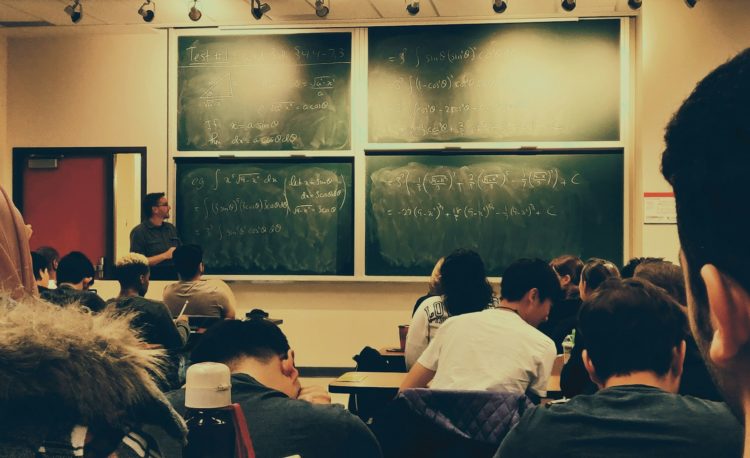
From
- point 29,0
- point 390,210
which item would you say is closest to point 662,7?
point 390,210

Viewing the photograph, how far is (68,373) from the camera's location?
0.79 meters

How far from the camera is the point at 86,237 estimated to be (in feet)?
24.7

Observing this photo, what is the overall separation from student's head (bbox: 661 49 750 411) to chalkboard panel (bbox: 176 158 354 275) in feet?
21.3

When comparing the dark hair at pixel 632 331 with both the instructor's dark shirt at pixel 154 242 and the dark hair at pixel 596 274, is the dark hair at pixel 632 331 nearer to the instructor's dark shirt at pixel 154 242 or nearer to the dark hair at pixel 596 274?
the dark hair at pixel 596 274

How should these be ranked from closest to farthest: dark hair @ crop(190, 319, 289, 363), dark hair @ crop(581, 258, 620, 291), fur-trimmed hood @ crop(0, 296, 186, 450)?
1. fur-trimmed hood @ crop(0, 296, 186, 450)
2. dark hair @ crop(190, 319, 289, 363)
3. dark hair @ crop(581, 258, 620, 291)

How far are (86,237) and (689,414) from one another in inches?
261

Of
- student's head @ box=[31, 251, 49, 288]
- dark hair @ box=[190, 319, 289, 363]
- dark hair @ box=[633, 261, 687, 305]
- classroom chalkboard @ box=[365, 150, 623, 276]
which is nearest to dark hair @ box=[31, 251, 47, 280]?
student's head @ box=[31, 251, 49, 288]

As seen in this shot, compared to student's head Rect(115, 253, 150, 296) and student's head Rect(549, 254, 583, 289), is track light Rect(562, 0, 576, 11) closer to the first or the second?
student's head Rect(549, 254, 583, 289)

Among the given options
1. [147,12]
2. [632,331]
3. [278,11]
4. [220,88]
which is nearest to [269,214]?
[220,88]

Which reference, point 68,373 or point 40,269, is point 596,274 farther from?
point 68,373

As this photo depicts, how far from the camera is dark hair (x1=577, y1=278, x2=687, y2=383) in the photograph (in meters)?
2.04

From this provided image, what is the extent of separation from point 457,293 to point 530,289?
1.70 ft

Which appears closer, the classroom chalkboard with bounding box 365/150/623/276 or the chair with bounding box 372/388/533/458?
the chair with bounding box 372/388/533/458

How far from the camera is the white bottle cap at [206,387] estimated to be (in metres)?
1.08
